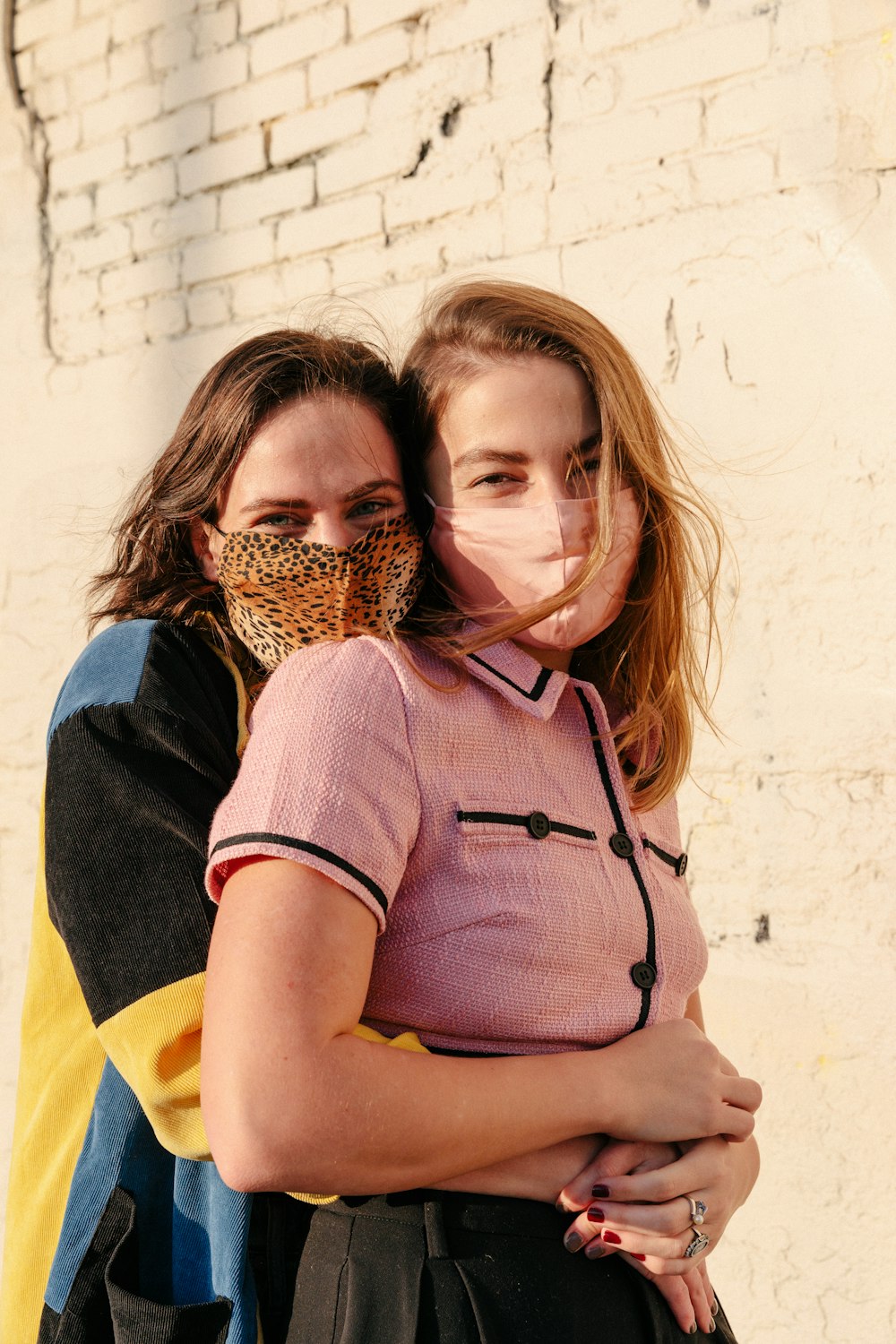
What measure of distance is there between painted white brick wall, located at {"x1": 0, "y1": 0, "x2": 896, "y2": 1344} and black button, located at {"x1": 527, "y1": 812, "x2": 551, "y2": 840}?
1.35 meters

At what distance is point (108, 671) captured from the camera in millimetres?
1430

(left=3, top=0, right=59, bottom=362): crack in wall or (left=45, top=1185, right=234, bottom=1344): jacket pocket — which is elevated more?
(left=3, top=0, right=59, bottom=362): crack in wall

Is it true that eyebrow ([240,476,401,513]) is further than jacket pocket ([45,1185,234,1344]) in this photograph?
Yes

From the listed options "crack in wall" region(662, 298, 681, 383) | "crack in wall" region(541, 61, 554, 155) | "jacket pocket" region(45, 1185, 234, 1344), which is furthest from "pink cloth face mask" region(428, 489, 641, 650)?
"crack in wall" region(541, 61, 554, 155)

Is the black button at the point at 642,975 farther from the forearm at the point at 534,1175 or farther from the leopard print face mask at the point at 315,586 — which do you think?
the leopard print face mask at the point at 315,586

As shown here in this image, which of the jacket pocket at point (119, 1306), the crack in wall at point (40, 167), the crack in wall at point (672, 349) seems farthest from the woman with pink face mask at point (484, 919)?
the crack in wall at point (40, 167)

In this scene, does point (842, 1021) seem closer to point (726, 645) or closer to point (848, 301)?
point (726, 645)

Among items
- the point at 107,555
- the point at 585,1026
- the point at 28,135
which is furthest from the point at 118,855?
the point at 28,135

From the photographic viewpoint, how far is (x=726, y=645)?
2602mm

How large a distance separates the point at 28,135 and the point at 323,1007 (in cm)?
367

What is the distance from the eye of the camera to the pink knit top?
110cm

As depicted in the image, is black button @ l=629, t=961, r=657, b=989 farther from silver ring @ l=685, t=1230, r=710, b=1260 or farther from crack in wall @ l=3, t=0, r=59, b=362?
crack in wall @ l=3, t=0, r=59, b=362

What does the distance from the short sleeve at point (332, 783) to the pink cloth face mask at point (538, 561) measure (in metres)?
0.27

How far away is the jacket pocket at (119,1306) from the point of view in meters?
1.23
